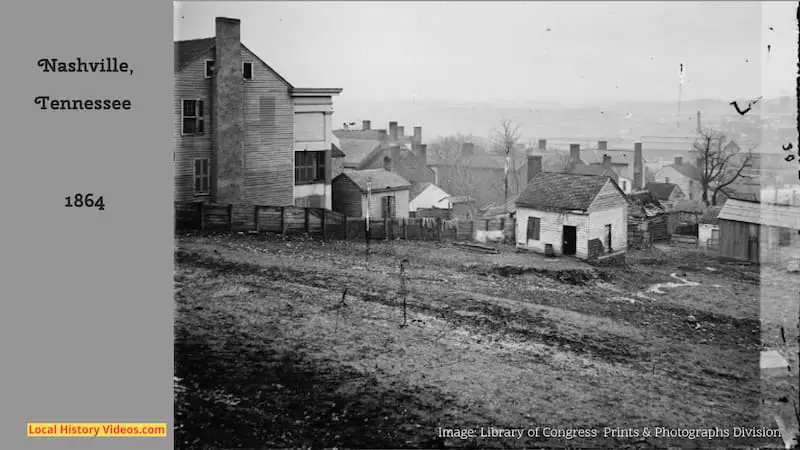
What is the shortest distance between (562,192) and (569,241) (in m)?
1.47

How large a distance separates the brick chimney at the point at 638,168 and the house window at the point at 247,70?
2826 cm

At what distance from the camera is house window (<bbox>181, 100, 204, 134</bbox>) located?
17.4 meters

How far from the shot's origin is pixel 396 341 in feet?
32.3

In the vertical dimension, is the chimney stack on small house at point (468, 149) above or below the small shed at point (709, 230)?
above

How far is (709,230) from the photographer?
2495cm

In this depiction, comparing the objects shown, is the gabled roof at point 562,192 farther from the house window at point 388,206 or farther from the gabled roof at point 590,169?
the gabled roof at point 590,169

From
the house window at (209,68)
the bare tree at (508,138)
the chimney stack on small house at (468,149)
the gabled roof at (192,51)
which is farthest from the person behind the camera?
the chimney stack on small house at (468,149)

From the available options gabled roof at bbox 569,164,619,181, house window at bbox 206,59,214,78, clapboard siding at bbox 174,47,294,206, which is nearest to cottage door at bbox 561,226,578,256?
clapboard siding at bbox 174,47,294,206

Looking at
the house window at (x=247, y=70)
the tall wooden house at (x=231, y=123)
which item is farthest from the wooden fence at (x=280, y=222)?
the house window at (x=247, y=70)

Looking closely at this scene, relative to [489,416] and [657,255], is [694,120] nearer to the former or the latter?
[657,255]

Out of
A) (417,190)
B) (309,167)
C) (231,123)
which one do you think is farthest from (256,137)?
(417,190)

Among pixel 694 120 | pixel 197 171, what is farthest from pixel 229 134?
pixel 694 120

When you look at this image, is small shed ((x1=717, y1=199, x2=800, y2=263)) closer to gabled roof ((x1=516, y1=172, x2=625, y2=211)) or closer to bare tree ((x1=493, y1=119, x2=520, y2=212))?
gabled roof ((x1=516, y1=172, x2=625, y2=211))

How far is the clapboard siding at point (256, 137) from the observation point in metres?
17.4
